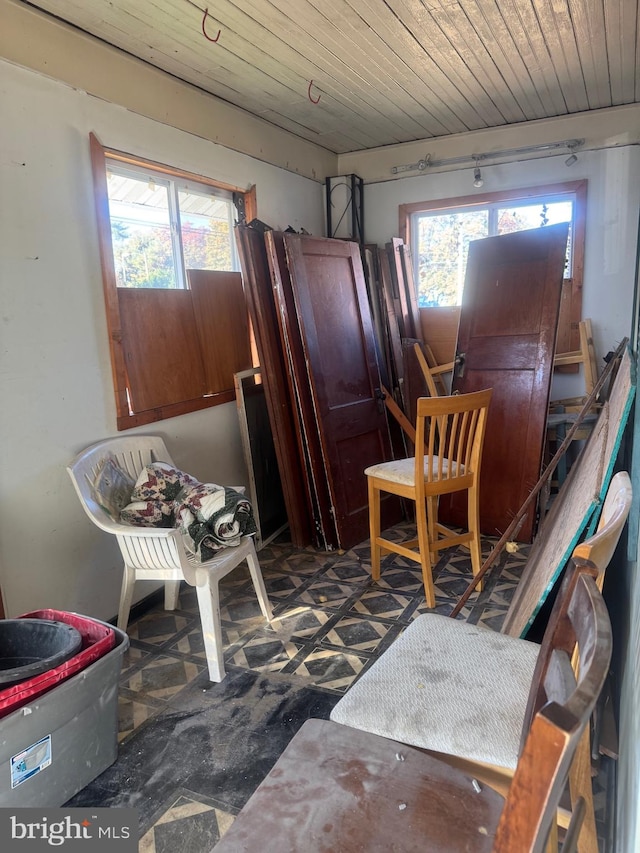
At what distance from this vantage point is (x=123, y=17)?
7.61 feet

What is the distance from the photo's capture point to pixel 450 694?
4.29 ft

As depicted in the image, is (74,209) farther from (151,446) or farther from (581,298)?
(581,298)

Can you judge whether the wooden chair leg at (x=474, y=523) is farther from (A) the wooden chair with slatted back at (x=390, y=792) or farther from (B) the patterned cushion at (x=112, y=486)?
(A) the wooden chair with slatted back at (x=390, y=792)

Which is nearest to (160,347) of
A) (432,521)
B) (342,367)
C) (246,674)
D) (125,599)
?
(342,367)

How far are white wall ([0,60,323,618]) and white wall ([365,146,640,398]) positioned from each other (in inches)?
101

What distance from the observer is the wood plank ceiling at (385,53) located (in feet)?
7.66

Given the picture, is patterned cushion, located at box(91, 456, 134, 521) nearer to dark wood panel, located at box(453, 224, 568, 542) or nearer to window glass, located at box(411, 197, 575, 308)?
dark wood panel, located at box(453, 224, 568, 542)

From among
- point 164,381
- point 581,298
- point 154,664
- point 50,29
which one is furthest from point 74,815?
point 581,298

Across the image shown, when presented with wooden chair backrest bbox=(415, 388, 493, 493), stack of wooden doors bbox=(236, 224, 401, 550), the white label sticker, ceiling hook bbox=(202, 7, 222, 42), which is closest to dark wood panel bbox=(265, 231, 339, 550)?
stack of wooden doors bbox=(236, 224, 401, 550)

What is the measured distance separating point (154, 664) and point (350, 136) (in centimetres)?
364

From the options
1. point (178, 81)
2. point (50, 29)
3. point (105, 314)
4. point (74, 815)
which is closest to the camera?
point (74, 815)

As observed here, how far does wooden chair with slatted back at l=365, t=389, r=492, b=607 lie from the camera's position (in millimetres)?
2621

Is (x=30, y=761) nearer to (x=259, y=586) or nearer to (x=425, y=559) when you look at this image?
(x=259, y=586)

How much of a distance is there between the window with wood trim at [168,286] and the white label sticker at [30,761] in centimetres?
141
